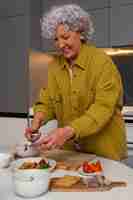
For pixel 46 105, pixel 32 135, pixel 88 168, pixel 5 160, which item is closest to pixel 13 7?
pixel 46 105

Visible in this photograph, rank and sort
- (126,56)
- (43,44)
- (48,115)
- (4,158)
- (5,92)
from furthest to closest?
(5,92) < (43,44) < (126,56) < (48,115) < (4,158)

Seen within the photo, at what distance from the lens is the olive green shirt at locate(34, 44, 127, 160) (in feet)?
4.60

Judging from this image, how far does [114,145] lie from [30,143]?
39 centimetres

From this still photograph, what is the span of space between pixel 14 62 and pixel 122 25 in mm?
1099

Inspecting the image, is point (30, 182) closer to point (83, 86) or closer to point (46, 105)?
point (83, 86)

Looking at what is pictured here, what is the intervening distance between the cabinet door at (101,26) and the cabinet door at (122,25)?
0.18 feet

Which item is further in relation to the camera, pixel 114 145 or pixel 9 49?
pixel 9 49

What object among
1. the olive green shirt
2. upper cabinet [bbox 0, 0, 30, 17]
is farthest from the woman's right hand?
upper cabinet [bbox 0, 0, 30, 17]

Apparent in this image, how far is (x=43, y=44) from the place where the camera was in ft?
10.2

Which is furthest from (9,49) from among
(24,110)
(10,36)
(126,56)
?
(126,56)

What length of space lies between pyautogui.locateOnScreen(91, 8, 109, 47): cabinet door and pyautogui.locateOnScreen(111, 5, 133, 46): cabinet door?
0.06 m

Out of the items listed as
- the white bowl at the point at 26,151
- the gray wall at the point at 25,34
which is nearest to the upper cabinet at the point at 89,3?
the gray wall at the point at 25,34

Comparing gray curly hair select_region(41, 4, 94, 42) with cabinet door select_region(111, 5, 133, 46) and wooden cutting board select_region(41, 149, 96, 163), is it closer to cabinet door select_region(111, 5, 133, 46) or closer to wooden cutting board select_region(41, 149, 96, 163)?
wooden cutting board select_region(41, 149, 96, 163)

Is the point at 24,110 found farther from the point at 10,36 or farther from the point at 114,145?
the point at 114,145
